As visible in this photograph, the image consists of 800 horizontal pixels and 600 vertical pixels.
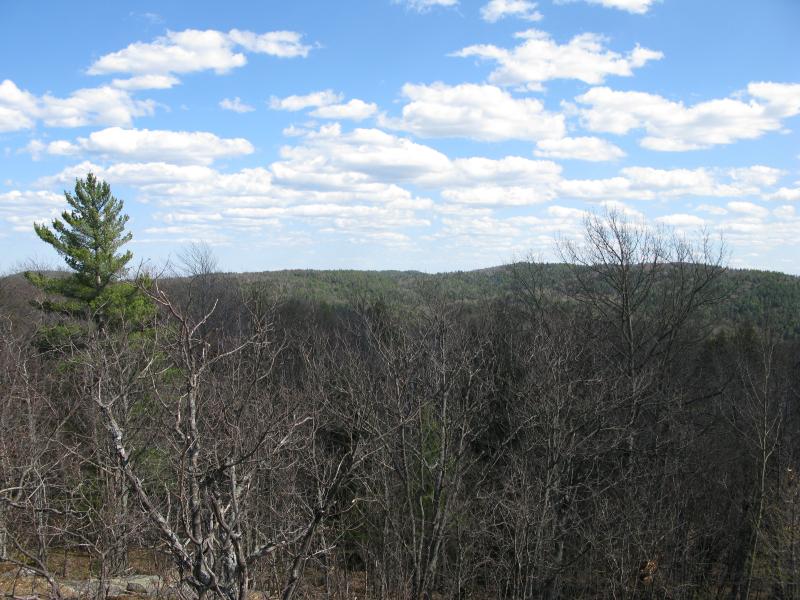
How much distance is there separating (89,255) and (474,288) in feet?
192

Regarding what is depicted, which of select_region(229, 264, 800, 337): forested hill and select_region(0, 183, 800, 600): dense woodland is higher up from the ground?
select_region(229, 264, 800, 337): forested hill

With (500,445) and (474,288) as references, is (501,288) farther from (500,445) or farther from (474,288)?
(474,288)

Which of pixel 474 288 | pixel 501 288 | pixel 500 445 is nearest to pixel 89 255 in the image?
pixel 500 445

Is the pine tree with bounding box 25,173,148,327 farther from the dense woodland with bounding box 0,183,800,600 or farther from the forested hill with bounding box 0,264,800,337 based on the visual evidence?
the forested hill with bounding box 0,264,800,337

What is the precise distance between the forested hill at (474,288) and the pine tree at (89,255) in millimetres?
7289

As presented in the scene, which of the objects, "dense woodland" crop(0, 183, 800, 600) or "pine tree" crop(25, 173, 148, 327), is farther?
"pine tree" crop(25, 173, 148, 327)

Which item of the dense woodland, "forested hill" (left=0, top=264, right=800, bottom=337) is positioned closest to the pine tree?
the dense woodland

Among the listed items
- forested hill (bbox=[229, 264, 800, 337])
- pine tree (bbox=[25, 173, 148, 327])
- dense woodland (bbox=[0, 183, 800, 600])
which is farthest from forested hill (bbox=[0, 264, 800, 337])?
pine tree (bbox=[25, 173, 148, 327])

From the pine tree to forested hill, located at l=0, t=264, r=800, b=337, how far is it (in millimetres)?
7289

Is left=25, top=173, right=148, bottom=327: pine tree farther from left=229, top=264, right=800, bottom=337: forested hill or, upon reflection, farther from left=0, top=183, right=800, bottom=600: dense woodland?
left=229, top=264, right=800, bottom=337: forested hill

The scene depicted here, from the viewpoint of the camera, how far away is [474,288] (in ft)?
252

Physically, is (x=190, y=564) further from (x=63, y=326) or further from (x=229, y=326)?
(x=229, y=326)

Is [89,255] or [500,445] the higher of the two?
[89,255]

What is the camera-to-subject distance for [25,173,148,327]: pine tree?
2123 cm
